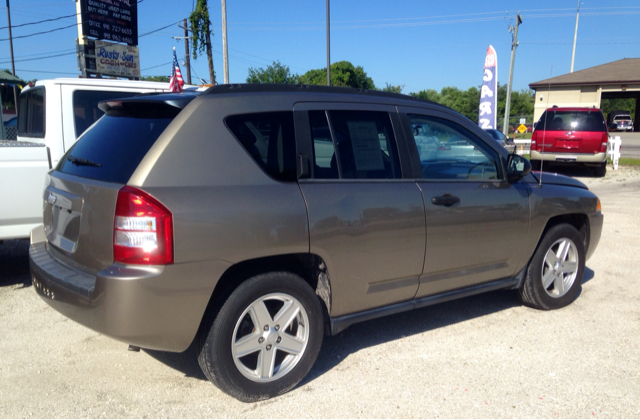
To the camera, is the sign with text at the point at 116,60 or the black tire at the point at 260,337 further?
the sign with text at the point at 116,60

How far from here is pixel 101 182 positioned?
289cm

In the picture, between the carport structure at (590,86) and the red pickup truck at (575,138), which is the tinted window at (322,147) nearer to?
the red pickup truck at (575,138)

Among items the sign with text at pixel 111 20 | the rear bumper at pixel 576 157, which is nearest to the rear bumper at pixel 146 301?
the rear bumper at pixel 576 157

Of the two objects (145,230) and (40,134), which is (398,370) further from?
(40,134)

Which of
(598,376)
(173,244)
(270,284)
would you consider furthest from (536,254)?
(173,244)

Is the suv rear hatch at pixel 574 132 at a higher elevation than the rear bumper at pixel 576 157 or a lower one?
higher

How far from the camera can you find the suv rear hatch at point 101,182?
274 centimetres

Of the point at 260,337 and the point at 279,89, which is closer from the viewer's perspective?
the point at 260,337

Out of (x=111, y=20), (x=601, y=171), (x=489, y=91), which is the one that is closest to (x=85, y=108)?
(x=601, y=171)

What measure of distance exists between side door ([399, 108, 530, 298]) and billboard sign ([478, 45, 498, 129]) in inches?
809

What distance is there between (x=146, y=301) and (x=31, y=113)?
4772 millimetres

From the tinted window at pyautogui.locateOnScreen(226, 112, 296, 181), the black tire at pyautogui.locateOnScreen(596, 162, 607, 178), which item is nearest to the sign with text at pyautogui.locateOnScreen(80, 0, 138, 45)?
the black tire at pyautogui.locateOnScreen(596, 162, 607, 178)

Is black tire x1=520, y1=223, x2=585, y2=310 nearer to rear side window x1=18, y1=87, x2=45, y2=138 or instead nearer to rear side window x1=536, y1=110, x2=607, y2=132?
rear side window x1=18, y1=87, x2=45, y2=138

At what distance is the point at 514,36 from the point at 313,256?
116 feet
